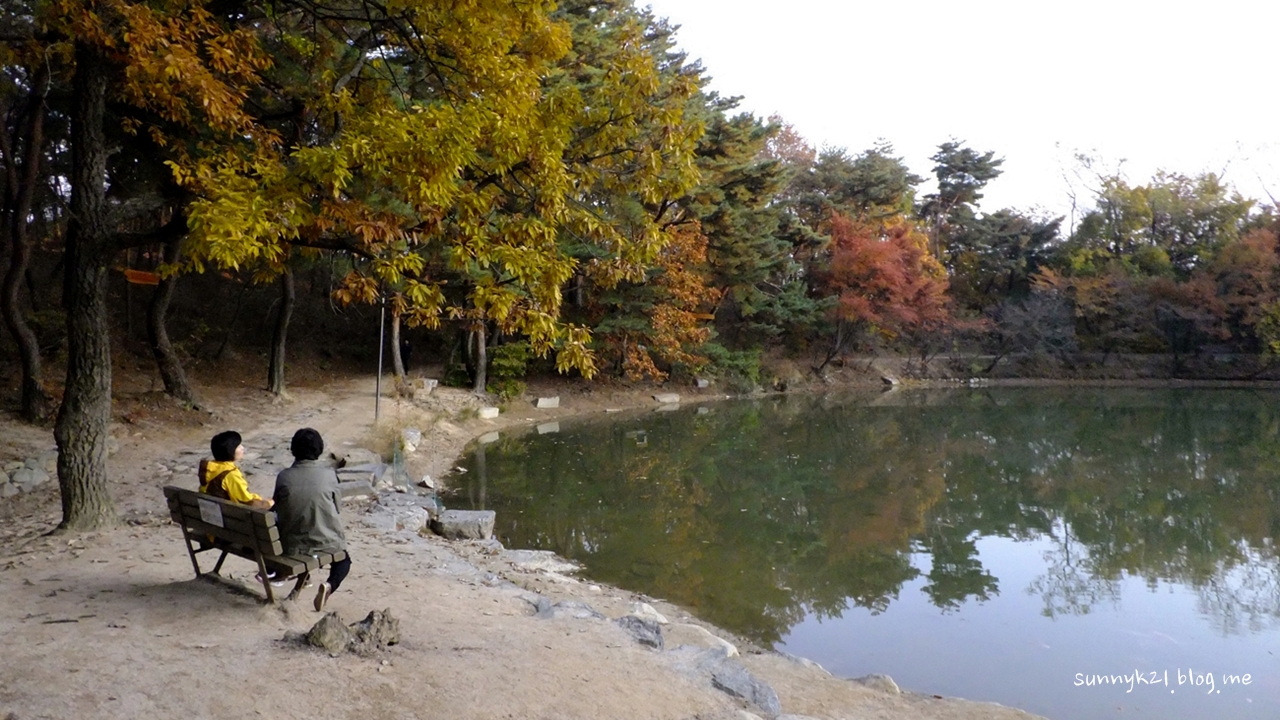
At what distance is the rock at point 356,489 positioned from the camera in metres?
9.34

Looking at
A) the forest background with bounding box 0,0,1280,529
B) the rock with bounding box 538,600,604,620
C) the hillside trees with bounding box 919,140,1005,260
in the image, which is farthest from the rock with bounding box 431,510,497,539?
the hillside trees with bounding box 919,140,1005,260

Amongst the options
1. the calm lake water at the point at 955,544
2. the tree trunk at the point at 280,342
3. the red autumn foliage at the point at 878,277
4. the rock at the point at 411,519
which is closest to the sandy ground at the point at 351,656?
the rock at the point at 411,519

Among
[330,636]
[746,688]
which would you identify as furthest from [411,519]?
[746,688]

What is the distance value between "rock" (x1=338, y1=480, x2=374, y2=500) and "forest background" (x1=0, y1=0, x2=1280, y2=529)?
78.1 inches

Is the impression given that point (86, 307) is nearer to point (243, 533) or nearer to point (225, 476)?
point (225, 476)

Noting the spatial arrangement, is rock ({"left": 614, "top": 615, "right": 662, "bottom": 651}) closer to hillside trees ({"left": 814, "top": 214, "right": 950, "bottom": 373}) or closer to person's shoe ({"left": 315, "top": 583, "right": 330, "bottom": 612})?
person's shoe ({"left": 315, "top": 583, "right": 330, "bottom": 612})

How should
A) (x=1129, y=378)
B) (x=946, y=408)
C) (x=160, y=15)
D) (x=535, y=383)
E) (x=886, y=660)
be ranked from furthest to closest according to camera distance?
(x=1129, y=378) < (x=946, y=408) < (x=535, y=383) < (x=886, y=660) < (x=160, y=15)

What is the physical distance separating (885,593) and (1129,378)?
3156 cm

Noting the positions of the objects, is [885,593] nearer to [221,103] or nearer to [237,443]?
[237,443]

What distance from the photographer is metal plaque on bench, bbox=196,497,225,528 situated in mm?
4484

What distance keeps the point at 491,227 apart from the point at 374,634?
9.19 ft

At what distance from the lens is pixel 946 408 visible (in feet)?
82.9

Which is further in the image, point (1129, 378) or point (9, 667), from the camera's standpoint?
point (1129, 378)

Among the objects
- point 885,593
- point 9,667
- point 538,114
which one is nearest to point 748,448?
point 885,593
